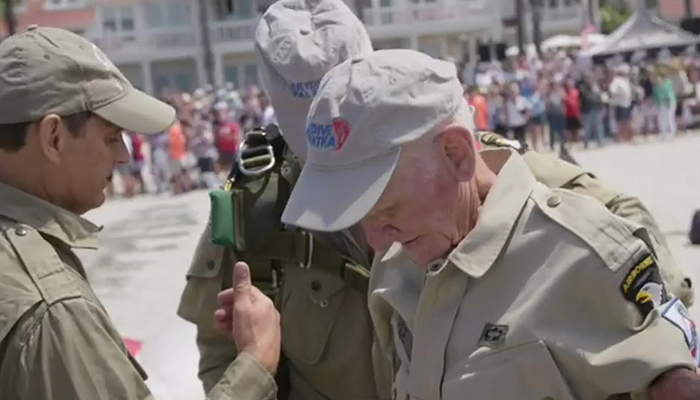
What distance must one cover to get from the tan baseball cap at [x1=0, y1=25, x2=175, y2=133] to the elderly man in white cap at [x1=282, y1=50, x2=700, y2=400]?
0.59 metres

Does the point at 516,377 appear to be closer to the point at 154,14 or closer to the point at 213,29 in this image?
→ the point at 213,29

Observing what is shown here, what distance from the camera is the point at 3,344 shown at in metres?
2.47

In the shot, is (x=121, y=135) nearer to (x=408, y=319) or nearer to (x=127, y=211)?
(x=408, y=319)

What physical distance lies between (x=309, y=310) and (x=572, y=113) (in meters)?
24.1

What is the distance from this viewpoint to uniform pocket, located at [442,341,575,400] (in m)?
2.23

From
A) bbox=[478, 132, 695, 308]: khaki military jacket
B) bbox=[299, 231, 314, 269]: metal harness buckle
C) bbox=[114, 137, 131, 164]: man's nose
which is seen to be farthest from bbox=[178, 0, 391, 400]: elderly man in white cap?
bbox=[478, 132, 695, 308]: khaki military jacket

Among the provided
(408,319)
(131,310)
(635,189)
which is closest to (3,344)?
Result: (408,319)

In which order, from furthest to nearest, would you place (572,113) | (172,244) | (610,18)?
(610,18), (572,113), (172,244)

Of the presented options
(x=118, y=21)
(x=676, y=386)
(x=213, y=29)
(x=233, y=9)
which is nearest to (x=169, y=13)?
(x=213, y=29)

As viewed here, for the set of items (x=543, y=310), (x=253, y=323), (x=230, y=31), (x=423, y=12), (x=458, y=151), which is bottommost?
(x=230, y=31)

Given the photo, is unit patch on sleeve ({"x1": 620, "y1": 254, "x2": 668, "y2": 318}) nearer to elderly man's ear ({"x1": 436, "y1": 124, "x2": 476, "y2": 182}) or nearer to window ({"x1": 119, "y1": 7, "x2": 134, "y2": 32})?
elderly man's ear ({"x1": 436, "y1": 124, "x2": 476, "y2": 182})

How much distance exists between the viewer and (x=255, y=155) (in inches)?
125

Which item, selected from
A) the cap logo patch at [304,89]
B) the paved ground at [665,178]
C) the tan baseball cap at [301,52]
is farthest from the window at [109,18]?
the cap logo patch at [304,89]

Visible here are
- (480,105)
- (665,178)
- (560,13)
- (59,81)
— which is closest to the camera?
(59,81)
